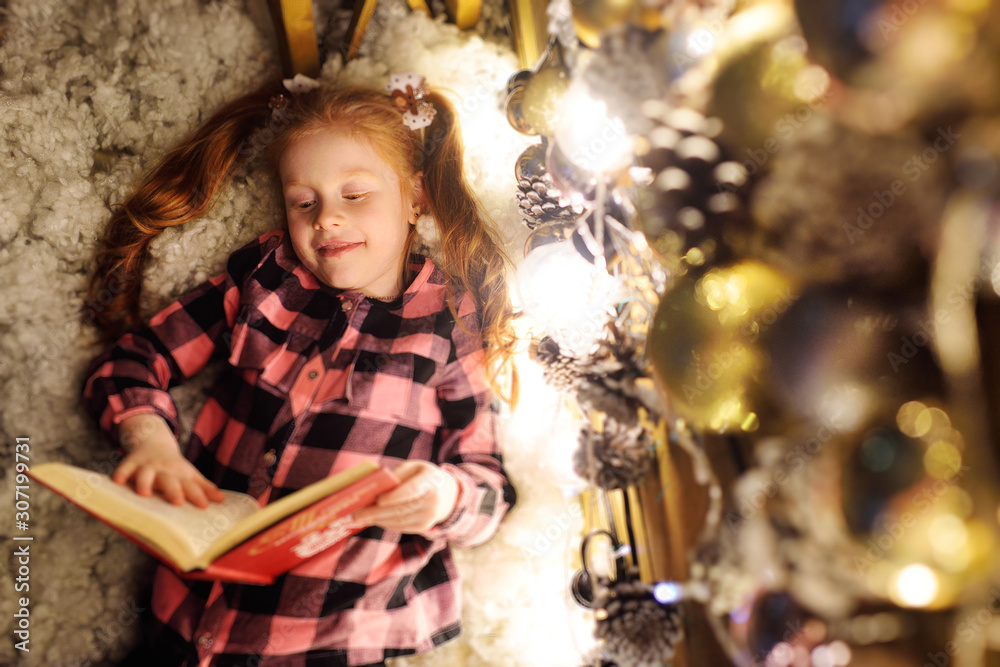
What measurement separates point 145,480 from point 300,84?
2.01 ft

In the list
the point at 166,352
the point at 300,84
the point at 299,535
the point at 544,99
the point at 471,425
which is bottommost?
the point at 299,535

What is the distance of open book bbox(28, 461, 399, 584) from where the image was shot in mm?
645

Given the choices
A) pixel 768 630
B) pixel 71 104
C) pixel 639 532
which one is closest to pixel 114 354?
pixel 71 104

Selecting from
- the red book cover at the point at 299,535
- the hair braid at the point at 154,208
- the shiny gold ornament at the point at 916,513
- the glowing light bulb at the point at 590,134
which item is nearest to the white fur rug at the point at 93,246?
the hair braid at the point at 154,208

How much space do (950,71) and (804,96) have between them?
12 cm

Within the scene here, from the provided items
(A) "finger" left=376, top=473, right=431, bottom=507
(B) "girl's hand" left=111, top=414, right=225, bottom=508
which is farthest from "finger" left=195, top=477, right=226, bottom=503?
(A) "finger" left=376, top=473, right=431, bottom=507

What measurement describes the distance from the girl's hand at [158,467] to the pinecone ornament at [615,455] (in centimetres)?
50

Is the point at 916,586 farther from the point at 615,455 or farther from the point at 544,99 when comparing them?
the point at 544,99

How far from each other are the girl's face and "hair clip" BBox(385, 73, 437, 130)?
0.28ft

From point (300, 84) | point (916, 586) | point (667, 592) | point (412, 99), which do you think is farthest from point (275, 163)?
point (916, 586)

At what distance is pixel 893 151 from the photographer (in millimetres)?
541

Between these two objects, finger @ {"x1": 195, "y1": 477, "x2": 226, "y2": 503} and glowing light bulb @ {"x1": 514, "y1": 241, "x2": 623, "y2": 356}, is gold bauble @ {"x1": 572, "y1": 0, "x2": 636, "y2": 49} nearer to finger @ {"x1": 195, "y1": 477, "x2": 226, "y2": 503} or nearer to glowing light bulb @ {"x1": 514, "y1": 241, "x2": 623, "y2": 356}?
glowing light bulb @ {"x1": 514, "y1": 241, "x2": 623, "y2": 356}

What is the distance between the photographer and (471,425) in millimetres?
851

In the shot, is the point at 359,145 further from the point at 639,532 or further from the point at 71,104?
the point at 639,532
